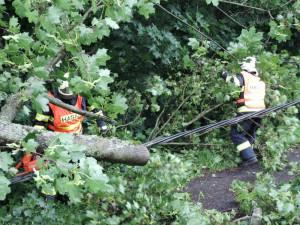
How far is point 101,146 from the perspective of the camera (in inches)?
103

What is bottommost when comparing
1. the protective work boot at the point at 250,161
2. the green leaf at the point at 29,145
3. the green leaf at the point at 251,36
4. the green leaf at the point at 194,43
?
the protective work boot at the point at 250,161

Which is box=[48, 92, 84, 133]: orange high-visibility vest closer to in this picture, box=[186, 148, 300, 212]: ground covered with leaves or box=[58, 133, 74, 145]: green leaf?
box=[186, 148, 300, 212]: ground covered with leaves

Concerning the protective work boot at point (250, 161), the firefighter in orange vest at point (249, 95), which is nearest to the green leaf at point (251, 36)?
the firefighter in orange vest at point (249, 95)

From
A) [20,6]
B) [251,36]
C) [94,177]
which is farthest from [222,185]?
[20,6]

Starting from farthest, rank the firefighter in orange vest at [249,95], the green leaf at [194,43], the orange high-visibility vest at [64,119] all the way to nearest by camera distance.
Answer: the firefighter in orange vest at [249,95]
the orange high-visibility vest at [64,119]
the green leaf at [194,43]

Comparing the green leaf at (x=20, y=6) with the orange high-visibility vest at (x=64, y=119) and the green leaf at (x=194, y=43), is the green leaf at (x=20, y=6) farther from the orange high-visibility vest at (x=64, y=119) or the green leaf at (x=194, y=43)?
the orange high-visibility vest at (x=64, y=119)

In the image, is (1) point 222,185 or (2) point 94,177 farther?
(1) point 222,185

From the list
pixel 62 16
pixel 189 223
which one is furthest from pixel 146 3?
pixel 189 223

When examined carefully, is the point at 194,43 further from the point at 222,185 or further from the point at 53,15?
the point at 222,185

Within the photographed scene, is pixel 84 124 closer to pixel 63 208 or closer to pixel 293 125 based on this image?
pixel 63 208

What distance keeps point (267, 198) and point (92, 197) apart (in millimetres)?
1642

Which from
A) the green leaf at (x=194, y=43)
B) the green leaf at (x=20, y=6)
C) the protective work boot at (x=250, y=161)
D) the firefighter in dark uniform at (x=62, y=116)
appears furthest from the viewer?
the protective work boot at (x=250, y=161)

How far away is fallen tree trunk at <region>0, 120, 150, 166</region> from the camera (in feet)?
7.94

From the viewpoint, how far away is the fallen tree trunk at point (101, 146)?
242cm
